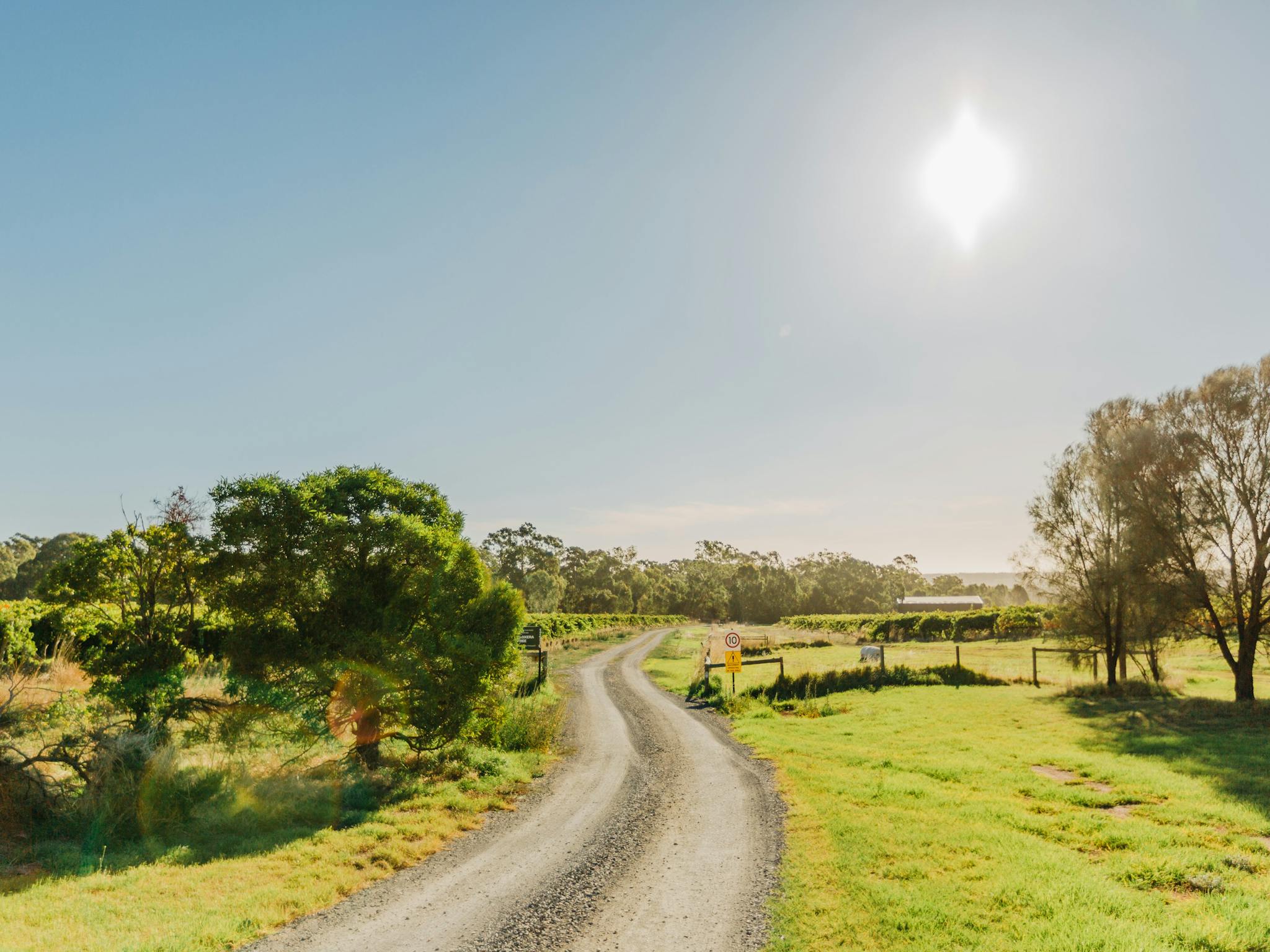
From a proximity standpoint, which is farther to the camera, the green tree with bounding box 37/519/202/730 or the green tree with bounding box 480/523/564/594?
the green tree with bounding box 480/523/564/594

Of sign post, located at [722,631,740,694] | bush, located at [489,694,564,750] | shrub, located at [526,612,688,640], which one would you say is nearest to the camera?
bush, located at [489,694,564,750]

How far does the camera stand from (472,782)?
14.6 meters

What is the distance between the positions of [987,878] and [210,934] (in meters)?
10.4

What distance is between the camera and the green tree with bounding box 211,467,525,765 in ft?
45.0

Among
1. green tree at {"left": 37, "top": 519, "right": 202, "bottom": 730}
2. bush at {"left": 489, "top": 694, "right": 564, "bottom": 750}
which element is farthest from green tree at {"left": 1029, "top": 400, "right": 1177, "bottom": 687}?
green tree at {"left": 37, "top": 519, "right": 202, "bottom": 730}

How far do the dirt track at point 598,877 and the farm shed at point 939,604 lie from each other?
115576 millimetres

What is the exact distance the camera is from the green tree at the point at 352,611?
1372 cm

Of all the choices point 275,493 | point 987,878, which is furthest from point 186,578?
point 987,878

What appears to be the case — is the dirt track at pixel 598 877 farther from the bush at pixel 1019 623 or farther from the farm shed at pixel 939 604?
the farm shed at pixel 939 604

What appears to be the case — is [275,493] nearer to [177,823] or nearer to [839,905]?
[177,823]

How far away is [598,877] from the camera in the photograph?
31.4 ft

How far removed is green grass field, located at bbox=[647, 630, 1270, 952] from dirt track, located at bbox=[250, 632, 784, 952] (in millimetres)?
872

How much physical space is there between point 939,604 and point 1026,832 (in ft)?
401

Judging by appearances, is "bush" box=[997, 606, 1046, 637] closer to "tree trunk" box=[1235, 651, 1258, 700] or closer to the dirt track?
"tree trunk" box=[1235, 651, 1258, 700]
